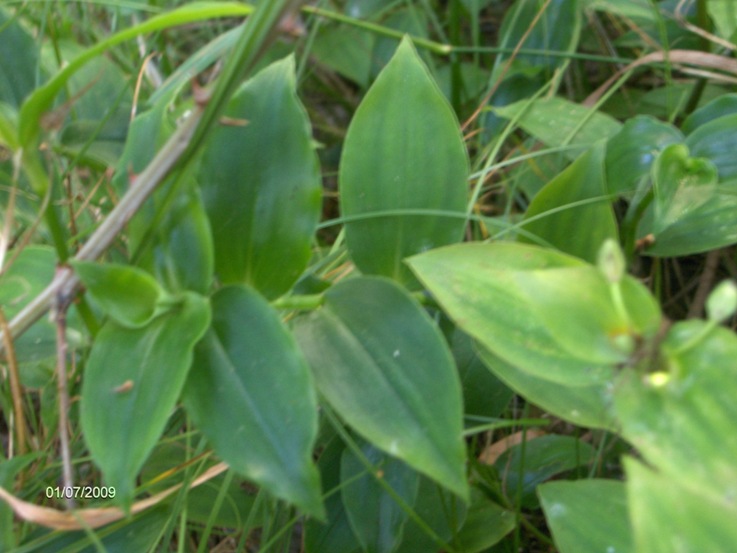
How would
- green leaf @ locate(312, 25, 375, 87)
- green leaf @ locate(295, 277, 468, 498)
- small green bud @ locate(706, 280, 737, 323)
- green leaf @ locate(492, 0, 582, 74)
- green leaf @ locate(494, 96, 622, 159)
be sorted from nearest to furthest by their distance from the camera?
small green bud @ locate(706, 280, 737, 323)
green leaf @ locate(295, 277, 468, 498)
green leaf @ locate(494, 96, 622, 159)
green leaf @ locate(492, 0, 582, 74)
green leaf @ locate(312, 25, 375, 87)

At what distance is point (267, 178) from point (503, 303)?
19 centimetres

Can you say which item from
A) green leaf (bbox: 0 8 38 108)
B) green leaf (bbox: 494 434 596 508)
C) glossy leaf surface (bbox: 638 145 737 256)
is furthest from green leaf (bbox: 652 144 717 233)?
green leaf (bbox: 0 8 38 108)

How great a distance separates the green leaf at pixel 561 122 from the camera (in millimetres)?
760

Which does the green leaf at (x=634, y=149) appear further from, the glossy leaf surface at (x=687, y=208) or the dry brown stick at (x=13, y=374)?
the dry brown stick at (x=13, y=374)

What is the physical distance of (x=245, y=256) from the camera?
54 centimetres

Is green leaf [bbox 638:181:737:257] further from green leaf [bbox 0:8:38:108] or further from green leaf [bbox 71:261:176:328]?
green leaf [bbox 0:8:38:108]

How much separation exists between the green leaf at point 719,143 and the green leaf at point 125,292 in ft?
1.57

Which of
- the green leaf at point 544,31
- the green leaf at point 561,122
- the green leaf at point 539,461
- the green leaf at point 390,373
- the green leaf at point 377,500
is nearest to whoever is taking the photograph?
the green leaf at point 390,373

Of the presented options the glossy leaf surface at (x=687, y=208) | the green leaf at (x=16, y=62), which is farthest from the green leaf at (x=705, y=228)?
the green leaf at (x=16, y=62)

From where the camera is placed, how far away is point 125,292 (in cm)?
48

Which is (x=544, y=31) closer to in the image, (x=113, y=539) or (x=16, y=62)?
(x=16, y=62)

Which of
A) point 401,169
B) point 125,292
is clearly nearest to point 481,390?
point 401,169

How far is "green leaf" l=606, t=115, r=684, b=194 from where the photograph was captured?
2.20 feet

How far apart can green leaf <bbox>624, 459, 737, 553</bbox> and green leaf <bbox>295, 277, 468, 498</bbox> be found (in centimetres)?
10
